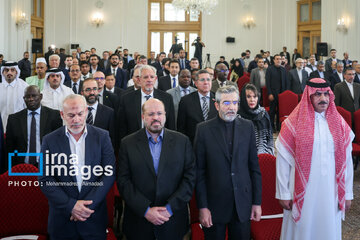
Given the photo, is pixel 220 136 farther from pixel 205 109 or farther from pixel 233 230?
pixel 205 109

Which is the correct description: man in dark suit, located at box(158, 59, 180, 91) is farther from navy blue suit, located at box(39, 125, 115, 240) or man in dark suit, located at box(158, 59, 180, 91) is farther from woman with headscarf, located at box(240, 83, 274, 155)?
navy blue suit, located at box(39, 125, 115, 240)

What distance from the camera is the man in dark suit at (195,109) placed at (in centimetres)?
443

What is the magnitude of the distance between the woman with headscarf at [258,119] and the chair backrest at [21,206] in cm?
205

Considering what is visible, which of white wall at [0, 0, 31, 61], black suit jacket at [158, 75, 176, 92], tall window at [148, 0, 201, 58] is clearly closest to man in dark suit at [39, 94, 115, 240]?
black suit jacket at [158, 75, 176, 92]

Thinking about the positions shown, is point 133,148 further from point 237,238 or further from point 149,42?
point 149,42

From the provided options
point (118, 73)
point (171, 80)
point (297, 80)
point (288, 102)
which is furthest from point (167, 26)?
point (171, 80)

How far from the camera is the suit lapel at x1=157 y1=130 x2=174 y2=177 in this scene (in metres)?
2.71

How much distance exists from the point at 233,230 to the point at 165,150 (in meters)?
0.71

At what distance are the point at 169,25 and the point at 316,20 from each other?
237 inches

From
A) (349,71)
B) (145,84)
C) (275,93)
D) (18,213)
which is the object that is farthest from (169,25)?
(18,213)

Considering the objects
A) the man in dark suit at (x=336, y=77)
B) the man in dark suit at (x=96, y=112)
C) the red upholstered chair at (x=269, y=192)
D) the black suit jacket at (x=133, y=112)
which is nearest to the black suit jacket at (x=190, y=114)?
the black suit jacket at (x=133, y=112)

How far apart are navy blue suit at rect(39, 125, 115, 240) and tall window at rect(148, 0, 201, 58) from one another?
15.4 meters

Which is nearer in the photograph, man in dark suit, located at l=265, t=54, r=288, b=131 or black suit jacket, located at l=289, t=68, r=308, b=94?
man in dark suit, located at l=265, t=54, r=288, b=131

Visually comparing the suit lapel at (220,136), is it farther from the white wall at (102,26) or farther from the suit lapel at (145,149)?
the white wall at (102,26)
